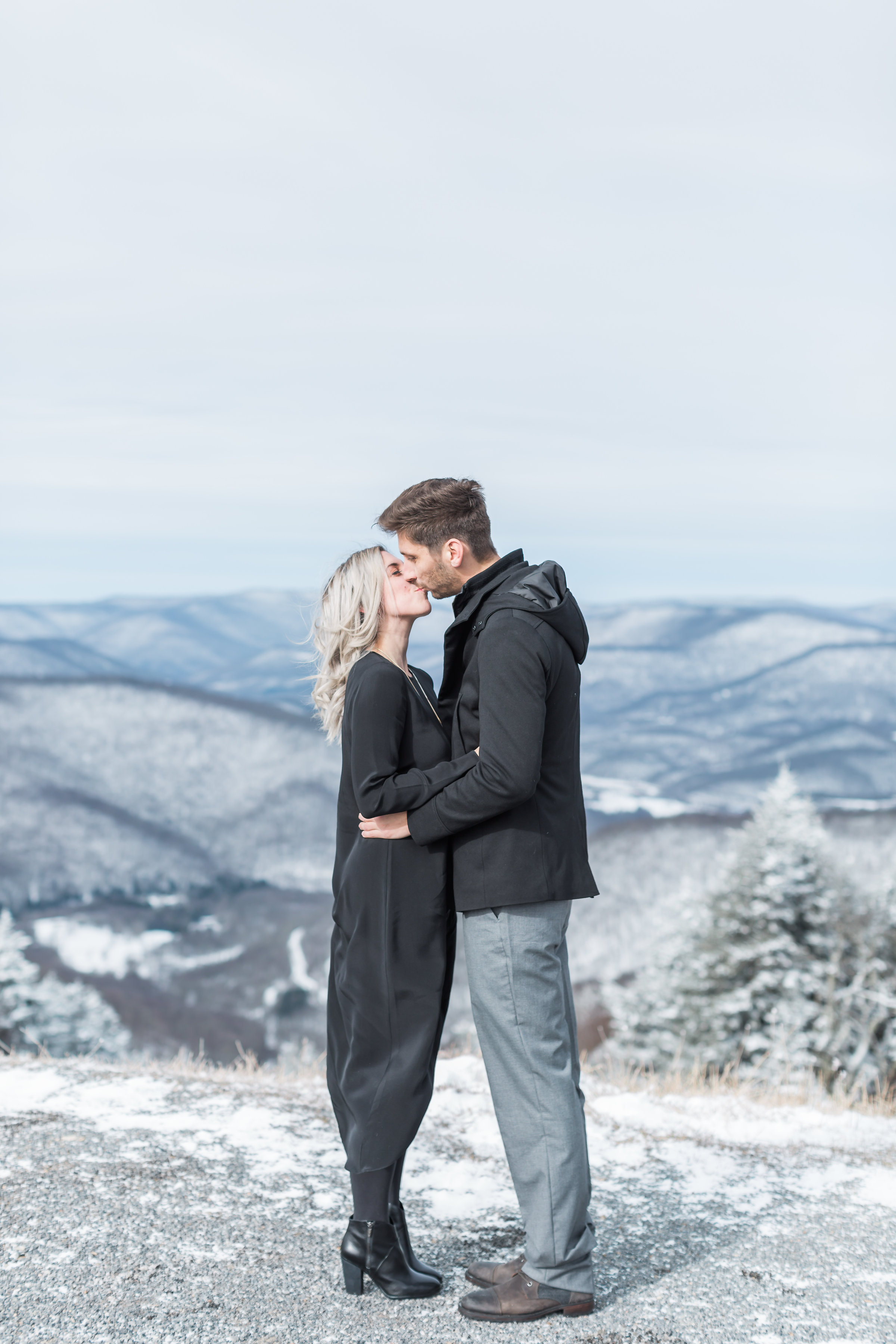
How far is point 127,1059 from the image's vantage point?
24.7 ft

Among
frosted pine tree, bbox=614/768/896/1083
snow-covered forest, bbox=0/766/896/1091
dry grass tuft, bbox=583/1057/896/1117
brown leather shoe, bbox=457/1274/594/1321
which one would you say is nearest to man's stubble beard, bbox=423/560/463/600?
brown leather shoe, bbox=457/1274/594/1321

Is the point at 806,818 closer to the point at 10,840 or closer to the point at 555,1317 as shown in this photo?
the point at 555,1317

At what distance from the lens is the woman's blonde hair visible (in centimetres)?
399

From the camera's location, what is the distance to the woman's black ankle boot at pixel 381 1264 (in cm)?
395

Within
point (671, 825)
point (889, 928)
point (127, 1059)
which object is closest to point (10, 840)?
point (671, 825)

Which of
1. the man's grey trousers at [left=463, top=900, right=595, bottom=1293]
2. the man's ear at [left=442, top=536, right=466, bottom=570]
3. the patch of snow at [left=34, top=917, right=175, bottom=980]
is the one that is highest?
the man's ear at [left=442, top=536, right=466, bottom=570]

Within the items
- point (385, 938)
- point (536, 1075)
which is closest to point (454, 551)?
point (385, 938)

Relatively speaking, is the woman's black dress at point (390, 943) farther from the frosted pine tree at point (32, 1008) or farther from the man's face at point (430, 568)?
the frosted pine tree at point (32, 1008)

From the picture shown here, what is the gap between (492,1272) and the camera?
4.06 metres

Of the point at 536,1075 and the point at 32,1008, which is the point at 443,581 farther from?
the point at 32,1008

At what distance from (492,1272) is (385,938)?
133 centimetres

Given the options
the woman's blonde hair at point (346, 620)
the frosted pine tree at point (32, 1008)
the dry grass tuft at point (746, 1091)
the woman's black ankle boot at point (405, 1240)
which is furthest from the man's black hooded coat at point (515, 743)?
the frosted pine tree at point (32, 1008)

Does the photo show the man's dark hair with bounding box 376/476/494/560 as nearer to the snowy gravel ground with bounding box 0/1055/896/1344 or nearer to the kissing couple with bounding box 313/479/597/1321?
the kissing couple with bounding box 313/479/597/1321

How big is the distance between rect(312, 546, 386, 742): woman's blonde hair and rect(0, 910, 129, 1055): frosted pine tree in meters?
19.9
